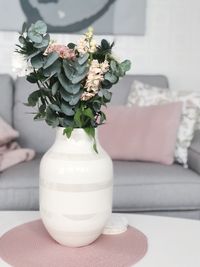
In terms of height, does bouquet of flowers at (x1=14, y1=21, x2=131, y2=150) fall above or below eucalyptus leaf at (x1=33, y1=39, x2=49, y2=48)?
below

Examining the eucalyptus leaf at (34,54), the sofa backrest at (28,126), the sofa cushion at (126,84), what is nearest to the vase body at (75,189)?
the eucalyptus leaf at (34,54)

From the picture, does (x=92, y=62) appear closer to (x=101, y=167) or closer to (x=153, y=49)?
(x=101, y=167)

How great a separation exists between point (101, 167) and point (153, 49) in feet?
5.87

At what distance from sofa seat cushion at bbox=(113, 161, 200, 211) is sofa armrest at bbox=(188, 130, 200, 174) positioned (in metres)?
0.10

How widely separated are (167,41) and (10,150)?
124 cm

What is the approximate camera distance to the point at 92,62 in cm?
119

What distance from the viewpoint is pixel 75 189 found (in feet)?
3.89

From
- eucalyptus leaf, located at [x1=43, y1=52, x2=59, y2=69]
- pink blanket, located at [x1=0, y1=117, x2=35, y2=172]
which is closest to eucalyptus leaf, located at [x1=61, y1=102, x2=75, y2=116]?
eucalyptus leaf, located at [x1=43, y1=52, x2=59, y2=69]

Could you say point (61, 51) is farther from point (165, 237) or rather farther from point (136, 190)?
point (136, 190)

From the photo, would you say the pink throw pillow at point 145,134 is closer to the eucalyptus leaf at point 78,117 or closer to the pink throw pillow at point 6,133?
the pink throw pillow at point 6,133

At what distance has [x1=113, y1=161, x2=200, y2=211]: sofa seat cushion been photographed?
6.36ft

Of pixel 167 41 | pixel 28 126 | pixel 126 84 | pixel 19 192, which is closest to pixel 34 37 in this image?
pixel 19 192

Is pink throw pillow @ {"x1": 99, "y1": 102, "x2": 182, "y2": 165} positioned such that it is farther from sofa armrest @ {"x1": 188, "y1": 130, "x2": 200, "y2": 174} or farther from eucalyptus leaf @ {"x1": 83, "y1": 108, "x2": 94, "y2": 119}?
eucalyptus leaf @ {"x1": 83, "y1": 108, "x2": 94, "y2": 119}

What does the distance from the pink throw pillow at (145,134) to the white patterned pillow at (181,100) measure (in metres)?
0.06
